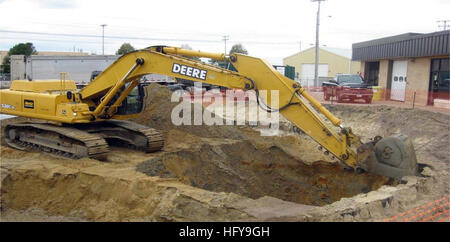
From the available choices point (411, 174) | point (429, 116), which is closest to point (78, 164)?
point (411, 174)

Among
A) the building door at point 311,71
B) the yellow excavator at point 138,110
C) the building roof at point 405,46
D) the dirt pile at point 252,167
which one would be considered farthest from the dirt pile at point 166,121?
the building door at point 311,71

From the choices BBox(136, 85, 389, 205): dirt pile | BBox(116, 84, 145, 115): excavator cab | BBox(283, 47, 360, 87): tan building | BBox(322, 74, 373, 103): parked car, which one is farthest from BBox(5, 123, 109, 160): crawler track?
→ BBox(283, 47, 360, 87): tan building

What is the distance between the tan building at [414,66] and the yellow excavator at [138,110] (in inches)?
420

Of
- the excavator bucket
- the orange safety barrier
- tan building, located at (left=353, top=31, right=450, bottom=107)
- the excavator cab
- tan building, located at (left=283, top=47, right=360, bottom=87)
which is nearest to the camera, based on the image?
the orange safety barrier

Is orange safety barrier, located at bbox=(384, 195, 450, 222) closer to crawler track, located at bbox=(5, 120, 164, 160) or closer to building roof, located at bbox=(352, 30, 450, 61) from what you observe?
crawler track, located at bbox=(5, 120, 164, 160)

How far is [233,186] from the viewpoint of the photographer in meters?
10.1

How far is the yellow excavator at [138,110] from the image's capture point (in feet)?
27.5

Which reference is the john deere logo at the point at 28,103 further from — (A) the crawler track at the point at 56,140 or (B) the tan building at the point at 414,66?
(B) the tan building at the point at 414,66

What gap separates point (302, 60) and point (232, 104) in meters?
39.6

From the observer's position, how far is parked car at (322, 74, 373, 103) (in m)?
20.6

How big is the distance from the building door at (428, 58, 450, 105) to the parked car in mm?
2929

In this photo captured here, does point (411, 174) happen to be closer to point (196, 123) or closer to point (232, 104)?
point (196, 123)

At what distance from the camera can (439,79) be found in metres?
21.3

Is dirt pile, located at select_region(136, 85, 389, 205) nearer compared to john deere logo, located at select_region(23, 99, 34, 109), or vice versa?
dirt pile, located at select_region(136, 85, 389, 205)
